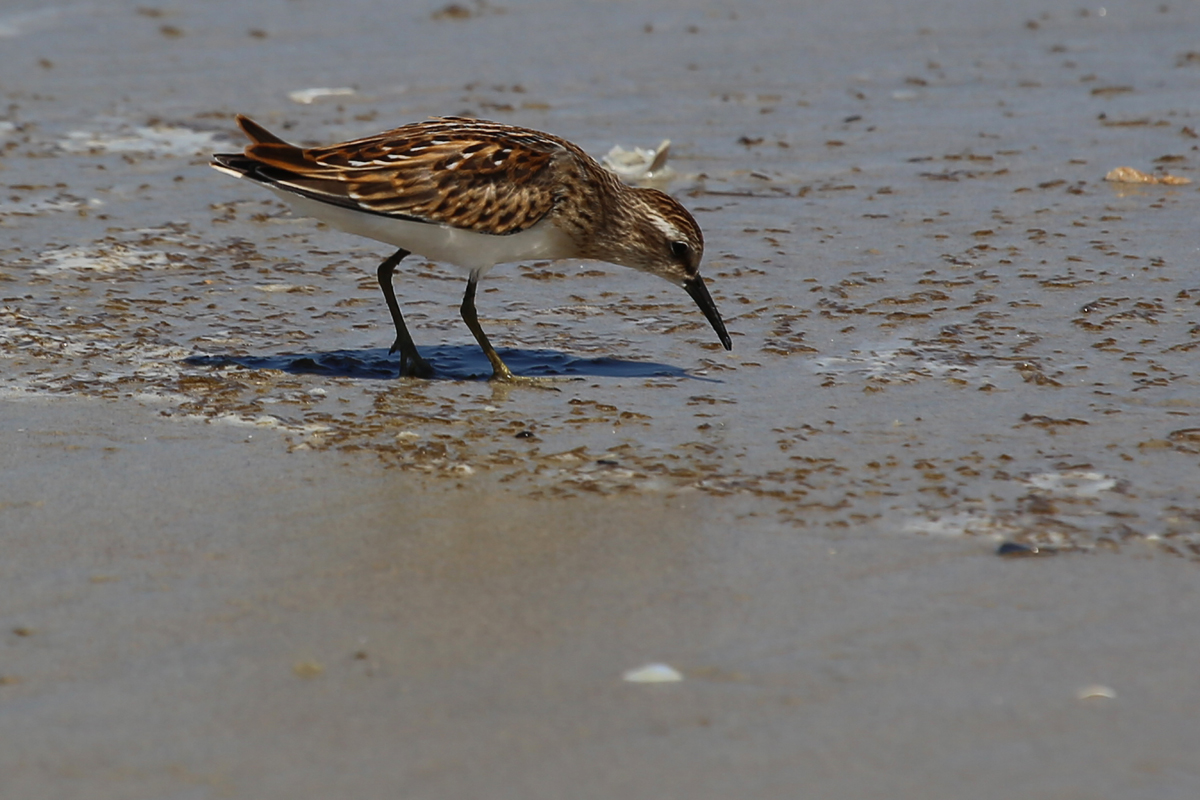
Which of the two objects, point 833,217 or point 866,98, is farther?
point 866,98

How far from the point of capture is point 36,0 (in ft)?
39.3

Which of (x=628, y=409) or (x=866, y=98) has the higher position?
(x=866, y=98)

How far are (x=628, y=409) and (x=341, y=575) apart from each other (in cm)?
166

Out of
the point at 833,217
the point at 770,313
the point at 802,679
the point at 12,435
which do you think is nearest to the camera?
the point at 802,679

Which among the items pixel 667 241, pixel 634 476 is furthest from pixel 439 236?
pixel 634 476

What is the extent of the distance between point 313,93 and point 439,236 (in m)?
4.71

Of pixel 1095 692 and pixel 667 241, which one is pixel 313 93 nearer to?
pixel 667 241

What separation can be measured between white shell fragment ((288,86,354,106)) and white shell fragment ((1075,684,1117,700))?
25.6ft

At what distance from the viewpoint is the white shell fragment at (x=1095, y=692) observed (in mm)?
3293

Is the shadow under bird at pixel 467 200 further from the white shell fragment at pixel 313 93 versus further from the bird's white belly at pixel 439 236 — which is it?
the white shell fragment at pixel 313 93

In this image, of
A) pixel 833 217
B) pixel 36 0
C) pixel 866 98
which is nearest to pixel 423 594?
pixel 833 217

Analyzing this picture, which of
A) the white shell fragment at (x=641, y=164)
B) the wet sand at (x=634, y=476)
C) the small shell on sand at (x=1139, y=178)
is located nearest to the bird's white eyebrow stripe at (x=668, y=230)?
the wet sand at (x=634, y=476)

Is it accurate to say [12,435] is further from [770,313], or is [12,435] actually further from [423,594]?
[770,313]

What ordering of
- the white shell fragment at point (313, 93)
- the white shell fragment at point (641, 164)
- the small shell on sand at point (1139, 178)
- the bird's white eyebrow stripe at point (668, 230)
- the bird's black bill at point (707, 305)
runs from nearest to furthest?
the bird's black bill at point (707, 305), the bird's white eyebrow stripe at point (668, 230), the small shell on sand at point (1139, 178), the white shell fragment at point (641, 164), the white shell fragment at point (313, 93)
